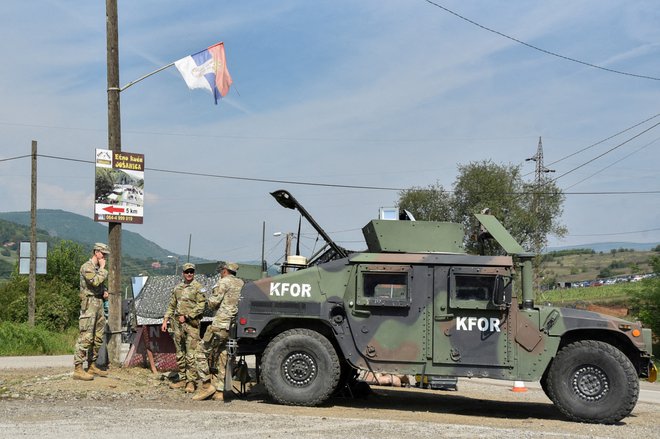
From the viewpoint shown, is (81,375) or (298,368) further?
(81,375)

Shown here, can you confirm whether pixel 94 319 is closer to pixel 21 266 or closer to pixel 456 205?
pixel 21 266

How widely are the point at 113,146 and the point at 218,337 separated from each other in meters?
4.21

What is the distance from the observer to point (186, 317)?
10984 millimetres

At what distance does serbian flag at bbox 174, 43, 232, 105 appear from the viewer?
14180mm

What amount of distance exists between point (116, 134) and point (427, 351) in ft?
21.5

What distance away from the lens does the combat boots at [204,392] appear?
→ 1016cm

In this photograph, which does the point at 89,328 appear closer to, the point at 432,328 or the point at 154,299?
the point at 154,299

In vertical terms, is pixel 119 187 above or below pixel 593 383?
above

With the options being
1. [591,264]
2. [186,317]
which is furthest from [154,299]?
[591,264]

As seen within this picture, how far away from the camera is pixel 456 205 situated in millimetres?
51625

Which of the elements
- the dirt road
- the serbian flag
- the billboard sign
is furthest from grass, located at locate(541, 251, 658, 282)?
the dirt road

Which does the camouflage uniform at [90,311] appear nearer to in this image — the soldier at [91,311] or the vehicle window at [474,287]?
the soldier at [91,311]

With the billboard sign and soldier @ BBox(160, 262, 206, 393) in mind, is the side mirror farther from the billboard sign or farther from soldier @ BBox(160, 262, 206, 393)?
the billboard sign

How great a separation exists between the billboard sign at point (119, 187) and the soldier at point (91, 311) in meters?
1.49
